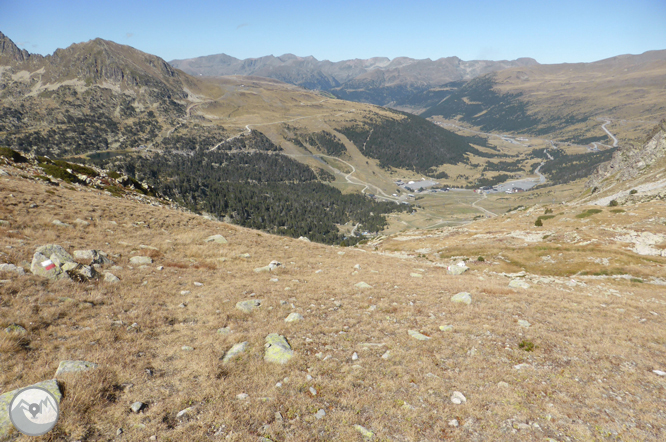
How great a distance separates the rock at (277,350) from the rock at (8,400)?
20.9 feet

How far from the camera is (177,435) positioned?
25.7 ft

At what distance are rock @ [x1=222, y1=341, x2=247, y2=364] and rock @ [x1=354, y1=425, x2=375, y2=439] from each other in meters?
5.72

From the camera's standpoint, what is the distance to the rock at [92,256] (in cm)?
1908

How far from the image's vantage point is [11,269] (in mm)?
15016

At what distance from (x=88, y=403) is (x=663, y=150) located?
17905 cm

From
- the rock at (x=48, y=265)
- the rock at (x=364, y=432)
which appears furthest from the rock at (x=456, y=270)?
the rock at (x=48, y=265)

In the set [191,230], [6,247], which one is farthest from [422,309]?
[191,230]

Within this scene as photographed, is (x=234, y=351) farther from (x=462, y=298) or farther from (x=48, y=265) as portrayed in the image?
(x=462, y=298)

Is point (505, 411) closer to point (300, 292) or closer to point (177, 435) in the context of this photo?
point (177, 435)

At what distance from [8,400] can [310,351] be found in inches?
363

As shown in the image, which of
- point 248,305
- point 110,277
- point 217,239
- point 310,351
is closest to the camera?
point 310,351

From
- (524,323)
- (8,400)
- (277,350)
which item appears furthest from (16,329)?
(524,323)

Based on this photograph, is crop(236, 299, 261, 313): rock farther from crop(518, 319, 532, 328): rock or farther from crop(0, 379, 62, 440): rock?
crop(518, 319, 532, 328): rock

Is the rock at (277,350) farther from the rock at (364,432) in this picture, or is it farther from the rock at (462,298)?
the rock at (462,298)
